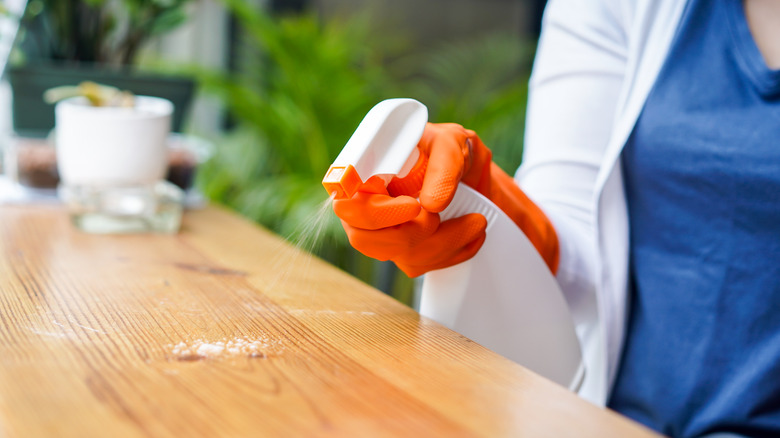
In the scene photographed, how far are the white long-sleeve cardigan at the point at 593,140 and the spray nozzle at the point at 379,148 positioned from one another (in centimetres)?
24

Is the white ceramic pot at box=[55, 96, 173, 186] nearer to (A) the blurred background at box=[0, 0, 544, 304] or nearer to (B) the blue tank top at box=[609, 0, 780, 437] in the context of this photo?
(A) the blurred background at box=[0, 0, 544, 304]

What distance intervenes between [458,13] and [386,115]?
2.14 metres

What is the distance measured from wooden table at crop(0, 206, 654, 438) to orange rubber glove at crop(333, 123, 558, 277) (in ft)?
0.15

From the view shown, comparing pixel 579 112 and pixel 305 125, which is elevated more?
pixel 579 112

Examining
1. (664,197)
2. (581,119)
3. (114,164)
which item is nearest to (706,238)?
(664,197)

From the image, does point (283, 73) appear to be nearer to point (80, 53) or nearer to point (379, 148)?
point (80, 53)

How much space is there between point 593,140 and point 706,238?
0.14 metres

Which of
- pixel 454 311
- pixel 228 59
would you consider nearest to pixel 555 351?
pixel 454 311

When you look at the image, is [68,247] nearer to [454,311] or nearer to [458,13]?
[454,311]

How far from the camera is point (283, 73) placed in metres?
1.82

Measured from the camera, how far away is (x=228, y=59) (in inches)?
77.5

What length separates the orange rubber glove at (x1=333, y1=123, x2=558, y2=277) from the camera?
0.40 metres

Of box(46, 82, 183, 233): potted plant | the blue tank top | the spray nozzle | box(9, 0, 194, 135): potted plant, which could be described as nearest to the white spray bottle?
the spray nozzle

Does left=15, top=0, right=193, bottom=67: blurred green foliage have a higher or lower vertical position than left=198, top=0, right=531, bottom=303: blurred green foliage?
higher
